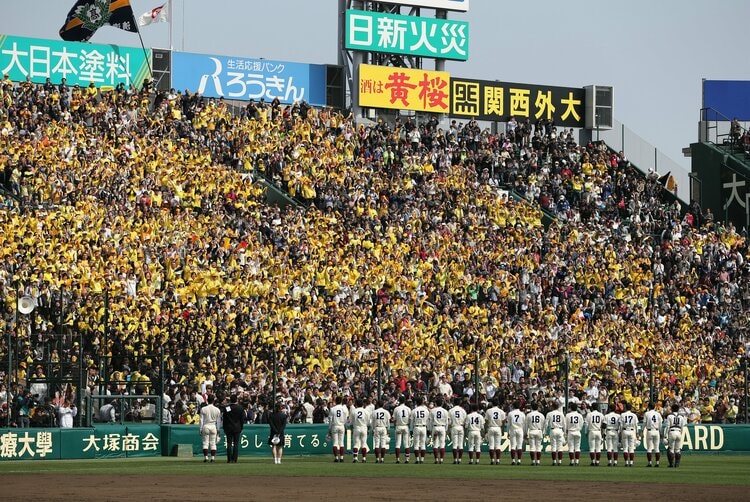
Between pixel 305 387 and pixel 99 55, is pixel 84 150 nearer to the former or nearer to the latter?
pixel 99 55

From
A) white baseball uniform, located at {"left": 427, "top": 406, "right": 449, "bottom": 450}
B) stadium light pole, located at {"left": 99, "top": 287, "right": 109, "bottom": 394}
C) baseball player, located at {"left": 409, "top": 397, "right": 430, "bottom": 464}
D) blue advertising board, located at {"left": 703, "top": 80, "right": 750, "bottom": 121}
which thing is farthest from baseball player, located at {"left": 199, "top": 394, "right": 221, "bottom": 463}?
blue advertising board, located at {"left": 703, "top": 80, "right": 750, "bottom": 121}

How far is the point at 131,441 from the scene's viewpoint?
119 ft

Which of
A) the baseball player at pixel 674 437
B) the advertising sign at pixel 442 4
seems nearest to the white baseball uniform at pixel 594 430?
the baseball player at pixel 674 437

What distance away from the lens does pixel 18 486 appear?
26359mm

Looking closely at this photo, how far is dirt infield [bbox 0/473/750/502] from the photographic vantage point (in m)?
24.7

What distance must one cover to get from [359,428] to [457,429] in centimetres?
262

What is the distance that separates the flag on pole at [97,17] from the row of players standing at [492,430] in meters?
23.6

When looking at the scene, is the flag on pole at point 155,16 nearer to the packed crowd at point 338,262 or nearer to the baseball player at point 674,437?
the packed crowd at point 338,262

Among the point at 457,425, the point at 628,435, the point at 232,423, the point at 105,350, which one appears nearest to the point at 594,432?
the point at 628,435

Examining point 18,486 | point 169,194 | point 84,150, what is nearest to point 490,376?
point 169,194

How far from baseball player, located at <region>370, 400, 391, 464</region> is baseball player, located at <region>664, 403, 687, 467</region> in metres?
7.28

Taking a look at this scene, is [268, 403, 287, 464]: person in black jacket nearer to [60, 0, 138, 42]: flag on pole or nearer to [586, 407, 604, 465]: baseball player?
[586, 407, 604, 465]: baseball player

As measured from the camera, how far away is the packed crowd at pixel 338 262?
38750 millimetres

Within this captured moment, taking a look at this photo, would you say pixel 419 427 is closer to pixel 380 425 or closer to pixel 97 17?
pixel 380 425
